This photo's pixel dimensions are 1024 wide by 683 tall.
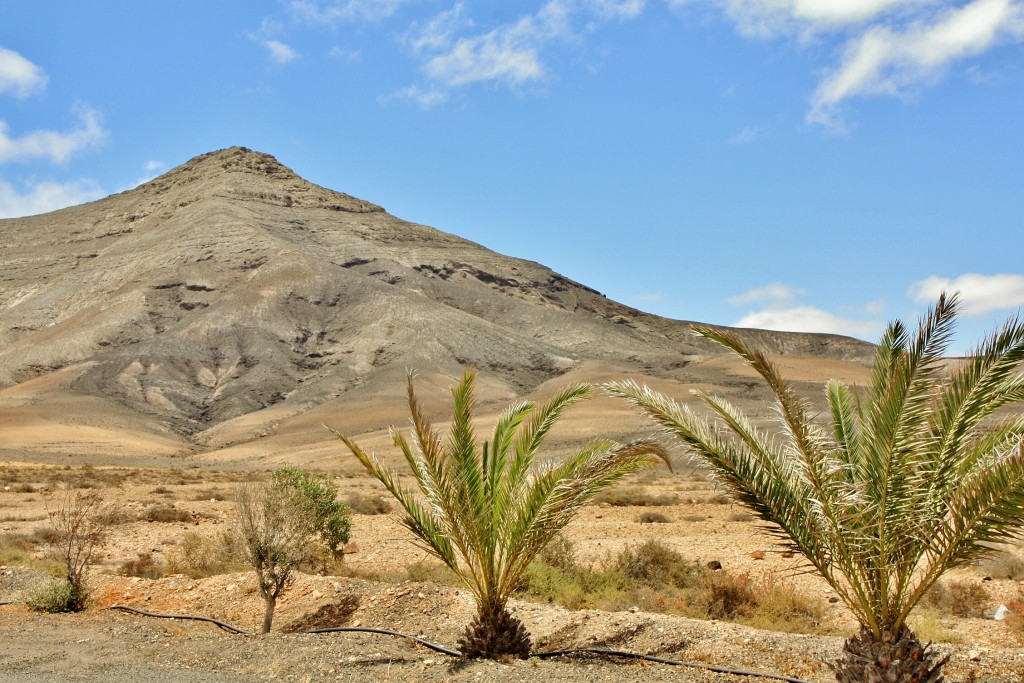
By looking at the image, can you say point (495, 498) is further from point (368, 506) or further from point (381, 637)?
point (368, 506)

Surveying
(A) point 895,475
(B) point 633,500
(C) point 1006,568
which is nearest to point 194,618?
(A) point 895,475

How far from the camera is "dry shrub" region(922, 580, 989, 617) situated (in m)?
10.8

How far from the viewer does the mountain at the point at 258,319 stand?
7919 centimetres

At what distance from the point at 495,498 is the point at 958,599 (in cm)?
662

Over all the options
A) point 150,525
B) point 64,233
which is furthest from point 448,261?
point 150,525

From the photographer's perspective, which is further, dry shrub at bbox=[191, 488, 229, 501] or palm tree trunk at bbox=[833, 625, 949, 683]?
dry shrub at bbox=[191, 488, 229, 501]

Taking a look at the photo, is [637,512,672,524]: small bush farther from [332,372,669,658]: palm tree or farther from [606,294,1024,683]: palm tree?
[606,294,1024,683]: palm tree

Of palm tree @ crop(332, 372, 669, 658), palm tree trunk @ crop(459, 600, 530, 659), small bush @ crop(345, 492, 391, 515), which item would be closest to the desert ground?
palm tree trunk @ crop(459, 600, 530, 659)

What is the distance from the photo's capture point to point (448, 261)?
125 meters

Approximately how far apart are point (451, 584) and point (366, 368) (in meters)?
77.4

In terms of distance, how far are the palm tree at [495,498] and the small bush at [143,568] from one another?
7540 millimetres

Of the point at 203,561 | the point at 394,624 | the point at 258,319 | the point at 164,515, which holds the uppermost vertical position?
the point at 258,319

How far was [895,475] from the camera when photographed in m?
6.38

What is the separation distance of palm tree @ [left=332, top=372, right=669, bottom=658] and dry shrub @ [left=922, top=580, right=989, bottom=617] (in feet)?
17.6
